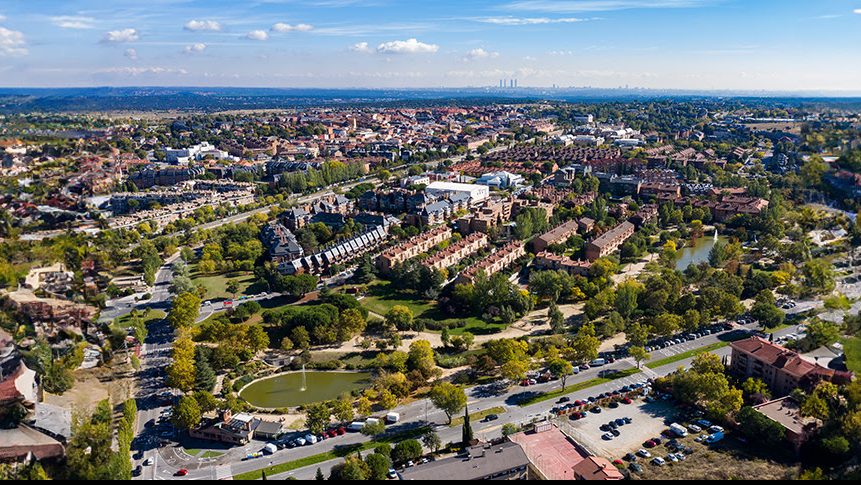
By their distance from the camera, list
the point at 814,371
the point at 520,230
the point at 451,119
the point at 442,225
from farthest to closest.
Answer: the point at 451,119
the point at 442,225
the point at 520,230
the point at 814,371

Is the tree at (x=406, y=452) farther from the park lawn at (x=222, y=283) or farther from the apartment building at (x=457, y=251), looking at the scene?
the park lawn at (x=222, y=283)

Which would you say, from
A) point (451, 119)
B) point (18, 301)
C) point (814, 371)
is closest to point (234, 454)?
point (18, 301)

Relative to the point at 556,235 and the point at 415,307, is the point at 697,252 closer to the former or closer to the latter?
the point at 556,235

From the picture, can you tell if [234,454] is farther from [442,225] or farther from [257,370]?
[442,225]

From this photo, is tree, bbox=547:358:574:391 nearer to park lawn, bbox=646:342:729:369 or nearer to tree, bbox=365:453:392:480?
park lawn, bbox=646:342:729:369

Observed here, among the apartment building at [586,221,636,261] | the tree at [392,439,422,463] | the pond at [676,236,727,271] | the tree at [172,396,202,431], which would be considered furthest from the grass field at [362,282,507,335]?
the pond at [676,236,727,271]

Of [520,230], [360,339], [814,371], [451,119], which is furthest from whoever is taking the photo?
[451,119]

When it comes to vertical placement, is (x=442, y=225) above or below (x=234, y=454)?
above

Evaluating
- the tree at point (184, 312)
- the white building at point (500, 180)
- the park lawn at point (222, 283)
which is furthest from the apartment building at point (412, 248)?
the white building at point (500, 180)
